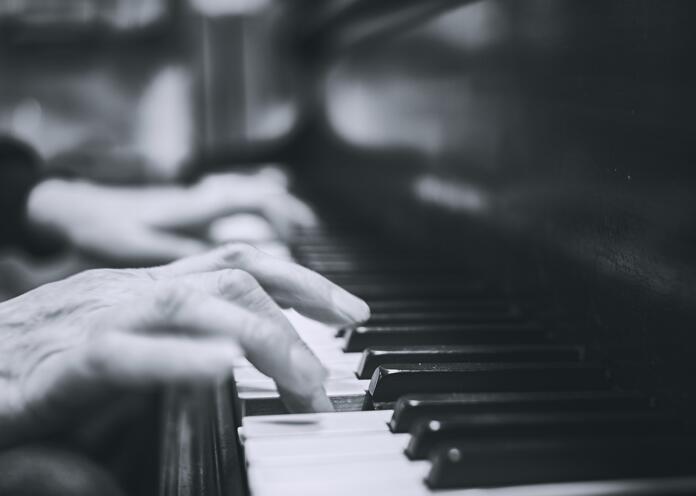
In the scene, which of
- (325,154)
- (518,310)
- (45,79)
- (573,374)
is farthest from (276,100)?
(573,374)

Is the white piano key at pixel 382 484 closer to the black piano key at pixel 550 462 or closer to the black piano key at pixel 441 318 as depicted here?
the black piano key at pixel 550 462

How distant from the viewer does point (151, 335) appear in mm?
527

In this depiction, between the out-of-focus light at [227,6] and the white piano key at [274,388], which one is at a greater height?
the out-of-focus light at [227,6]

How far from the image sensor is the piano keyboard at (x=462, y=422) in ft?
1.57

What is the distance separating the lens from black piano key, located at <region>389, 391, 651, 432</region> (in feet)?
1.87

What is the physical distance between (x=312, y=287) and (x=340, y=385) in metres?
0.09

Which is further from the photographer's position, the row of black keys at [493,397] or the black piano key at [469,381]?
the black piano key at [469,381]

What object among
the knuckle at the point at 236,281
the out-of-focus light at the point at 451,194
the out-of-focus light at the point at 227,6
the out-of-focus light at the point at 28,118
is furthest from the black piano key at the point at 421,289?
the out-of-focus light at the point at 28,118

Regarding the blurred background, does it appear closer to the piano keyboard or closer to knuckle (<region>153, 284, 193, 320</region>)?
the piano keyboard

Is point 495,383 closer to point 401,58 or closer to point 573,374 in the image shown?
point 573,374

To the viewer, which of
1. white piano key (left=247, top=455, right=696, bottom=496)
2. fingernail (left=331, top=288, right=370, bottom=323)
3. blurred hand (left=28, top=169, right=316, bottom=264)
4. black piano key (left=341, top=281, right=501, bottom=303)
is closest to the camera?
white piano key (left=247, top=455, right=696, bottom=496)

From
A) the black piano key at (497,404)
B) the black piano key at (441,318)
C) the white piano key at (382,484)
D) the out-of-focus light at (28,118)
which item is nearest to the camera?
the white piano key at (382,484)

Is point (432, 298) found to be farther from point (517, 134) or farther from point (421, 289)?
point (517, 134)

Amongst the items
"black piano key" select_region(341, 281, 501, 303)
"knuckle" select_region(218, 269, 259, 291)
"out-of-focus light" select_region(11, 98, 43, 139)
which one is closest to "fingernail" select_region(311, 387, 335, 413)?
"knuckle" select_region(218, 269, 259, 291)
